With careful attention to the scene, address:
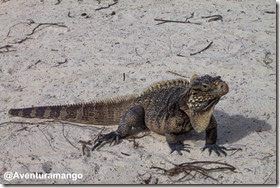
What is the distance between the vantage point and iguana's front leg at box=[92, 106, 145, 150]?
17.2ft

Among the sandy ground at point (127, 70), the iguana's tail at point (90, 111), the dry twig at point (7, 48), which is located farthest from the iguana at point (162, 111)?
the dry twig at point (7, 48)

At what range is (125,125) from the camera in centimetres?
532

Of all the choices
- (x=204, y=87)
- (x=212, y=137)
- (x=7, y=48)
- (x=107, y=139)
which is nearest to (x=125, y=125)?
(x=107, y=139)

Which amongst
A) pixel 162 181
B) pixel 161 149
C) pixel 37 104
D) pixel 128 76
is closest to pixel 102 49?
pixel 128 76

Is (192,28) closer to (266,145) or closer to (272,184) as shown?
(266,145)

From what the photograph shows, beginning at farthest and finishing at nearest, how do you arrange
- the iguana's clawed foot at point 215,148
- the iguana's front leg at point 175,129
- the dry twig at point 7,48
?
the dry twig at point 7,48, the iguana's front leg at point 175,129, the iguana's clawed foot at point 215,148

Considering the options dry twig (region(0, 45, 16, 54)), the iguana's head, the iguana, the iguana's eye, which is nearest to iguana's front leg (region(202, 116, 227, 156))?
the iguana

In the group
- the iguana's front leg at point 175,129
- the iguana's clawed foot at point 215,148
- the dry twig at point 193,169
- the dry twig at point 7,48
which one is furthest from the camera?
the dry twig at point 7,48

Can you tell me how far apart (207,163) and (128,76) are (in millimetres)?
1879

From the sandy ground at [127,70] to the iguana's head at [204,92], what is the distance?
447 mm

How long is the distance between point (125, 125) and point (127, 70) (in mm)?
1266

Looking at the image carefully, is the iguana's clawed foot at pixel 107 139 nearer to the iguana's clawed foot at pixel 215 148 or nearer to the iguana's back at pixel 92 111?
the iguana's back at pixel 92 111

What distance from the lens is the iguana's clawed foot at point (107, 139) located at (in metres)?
5.21

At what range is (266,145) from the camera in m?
4.98
